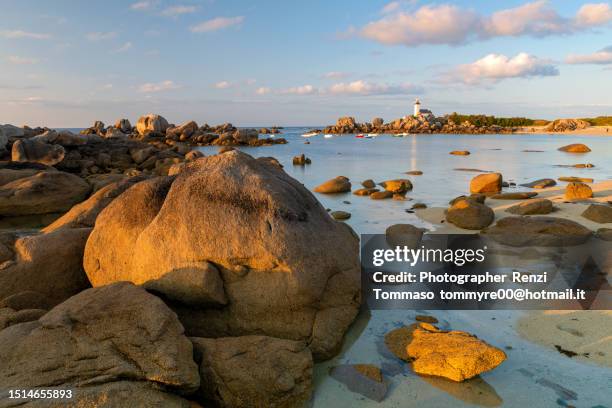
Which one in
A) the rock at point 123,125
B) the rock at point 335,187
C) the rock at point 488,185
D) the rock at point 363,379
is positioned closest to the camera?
the rock at point 363,379

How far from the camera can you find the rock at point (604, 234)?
884 centimetres

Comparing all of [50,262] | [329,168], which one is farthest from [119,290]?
[329,168]

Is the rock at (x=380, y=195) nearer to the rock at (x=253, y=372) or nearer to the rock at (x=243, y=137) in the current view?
the rock at (x=253, y=372)

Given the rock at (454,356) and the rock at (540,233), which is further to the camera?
the rock at (540,233)

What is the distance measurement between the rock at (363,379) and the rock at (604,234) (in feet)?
22.6

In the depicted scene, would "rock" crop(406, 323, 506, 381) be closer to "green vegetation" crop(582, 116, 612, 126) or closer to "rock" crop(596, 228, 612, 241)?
"rock" crop(596, 228, 612, 241)

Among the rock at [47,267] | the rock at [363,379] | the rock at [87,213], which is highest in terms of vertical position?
the rock at [87,213]

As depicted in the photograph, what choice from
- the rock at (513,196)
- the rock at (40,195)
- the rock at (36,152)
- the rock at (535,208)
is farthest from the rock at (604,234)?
the rock at (36,152)

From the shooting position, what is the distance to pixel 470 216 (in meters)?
10.9

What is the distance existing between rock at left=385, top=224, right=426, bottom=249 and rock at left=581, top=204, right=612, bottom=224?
4593mm

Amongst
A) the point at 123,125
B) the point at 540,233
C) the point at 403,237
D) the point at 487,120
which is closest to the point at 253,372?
the point at 403,237

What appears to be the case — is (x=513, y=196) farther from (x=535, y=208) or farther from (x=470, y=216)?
(x=470, y=216)

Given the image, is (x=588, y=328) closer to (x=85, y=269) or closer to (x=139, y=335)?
(x=139, y=335)

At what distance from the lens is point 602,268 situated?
748 cm
